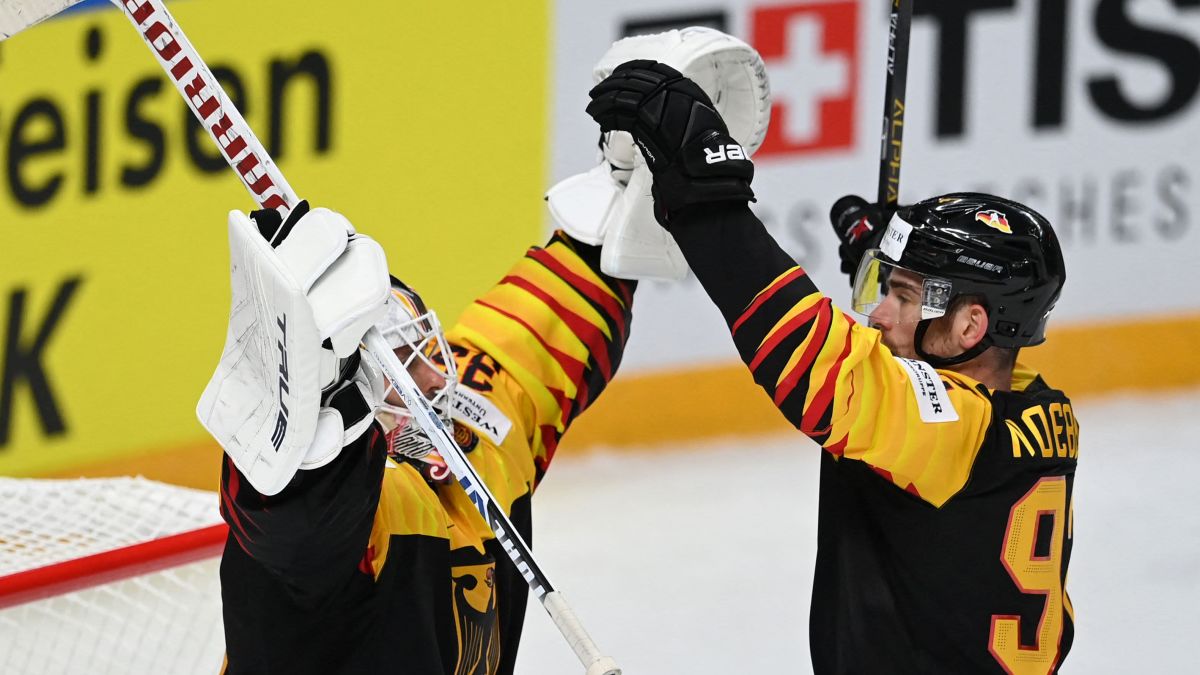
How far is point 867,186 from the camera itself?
4.08 metres

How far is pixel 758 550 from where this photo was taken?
12.2ft

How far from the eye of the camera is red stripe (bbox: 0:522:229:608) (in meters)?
2.64

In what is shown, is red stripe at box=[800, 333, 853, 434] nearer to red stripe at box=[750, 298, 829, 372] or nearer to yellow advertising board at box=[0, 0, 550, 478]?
red stripe at box=[750, 298, 829, 372]

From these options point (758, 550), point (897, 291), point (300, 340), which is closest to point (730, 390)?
point (758, 550)

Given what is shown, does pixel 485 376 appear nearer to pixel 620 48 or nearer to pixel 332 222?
pixel 620 48

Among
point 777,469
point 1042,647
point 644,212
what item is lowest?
point 777,469

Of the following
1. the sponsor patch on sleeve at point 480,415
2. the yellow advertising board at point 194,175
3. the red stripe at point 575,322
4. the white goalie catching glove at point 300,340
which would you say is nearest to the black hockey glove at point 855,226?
the red stripe at point 575,322

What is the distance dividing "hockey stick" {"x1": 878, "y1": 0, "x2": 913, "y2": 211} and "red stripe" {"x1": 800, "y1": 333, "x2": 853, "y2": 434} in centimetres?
73

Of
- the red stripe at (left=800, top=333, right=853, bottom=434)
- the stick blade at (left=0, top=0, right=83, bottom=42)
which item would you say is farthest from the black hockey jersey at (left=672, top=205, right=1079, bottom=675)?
the stick blade at (left=0, top=0, right=83, bottom=42)

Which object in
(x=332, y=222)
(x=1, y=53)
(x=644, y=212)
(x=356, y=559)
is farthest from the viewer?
(x=1, y=53)

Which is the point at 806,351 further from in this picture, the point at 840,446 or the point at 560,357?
the point at 560,357

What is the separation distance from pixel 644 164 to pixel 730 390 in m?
1.67

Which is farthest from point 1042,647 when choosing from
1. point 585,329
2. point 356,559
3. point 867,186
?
point 867,186

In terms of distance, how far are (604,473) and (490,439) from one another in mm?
1565
